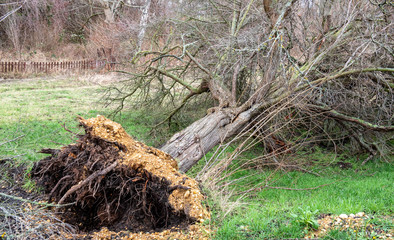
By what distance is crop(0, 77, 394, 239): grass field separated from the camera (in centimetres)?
346

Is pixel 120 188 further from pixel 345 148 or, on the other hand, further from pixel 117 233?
pixel 345 148

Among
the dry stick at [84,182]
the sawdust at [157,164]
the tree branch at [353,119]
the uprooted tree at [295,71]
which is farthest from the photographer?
the tree branch at [353,119]

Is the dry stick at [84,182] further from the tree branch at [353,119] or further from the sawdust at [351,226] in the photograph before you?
the tree branch at [353,119]

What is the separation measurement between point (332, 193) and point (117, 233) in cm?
355

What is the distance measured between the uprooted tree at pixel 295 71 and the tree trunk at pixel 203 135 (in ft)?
0.05

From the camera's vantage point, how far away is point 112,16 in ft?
73.1

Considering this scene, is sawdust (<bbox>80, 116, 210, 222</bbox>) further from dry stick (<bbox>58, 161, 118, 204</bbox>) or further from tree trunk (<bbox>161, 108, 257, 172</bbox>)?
tree trunk (<bbox>161, 108, 257, 172</bbox>)

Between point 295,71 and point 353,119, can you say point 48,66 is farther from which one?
point 353,119

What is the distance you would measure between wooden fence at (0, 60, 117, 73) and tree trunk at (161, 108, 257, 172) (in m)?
11.6

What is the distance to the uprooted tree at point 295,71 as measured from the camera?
224 inches

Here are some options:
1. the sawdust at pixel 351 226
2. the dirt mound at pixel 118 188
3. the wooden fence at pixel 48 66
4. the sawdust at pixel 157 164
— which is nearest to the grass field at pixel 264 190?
the sawdust at pixel 351 226

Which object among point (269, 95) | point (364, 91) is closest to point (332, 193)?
point (269, 95)

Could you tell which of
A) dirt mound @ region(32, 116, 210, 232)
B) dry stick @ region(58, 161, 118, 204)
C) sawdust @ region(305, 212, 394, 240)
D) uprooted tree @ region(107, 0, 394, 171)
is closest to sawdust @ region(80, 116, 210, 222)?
dirt mound @ region(32, 116, 210, 232)

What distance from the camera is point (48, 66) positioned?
1880 cm
